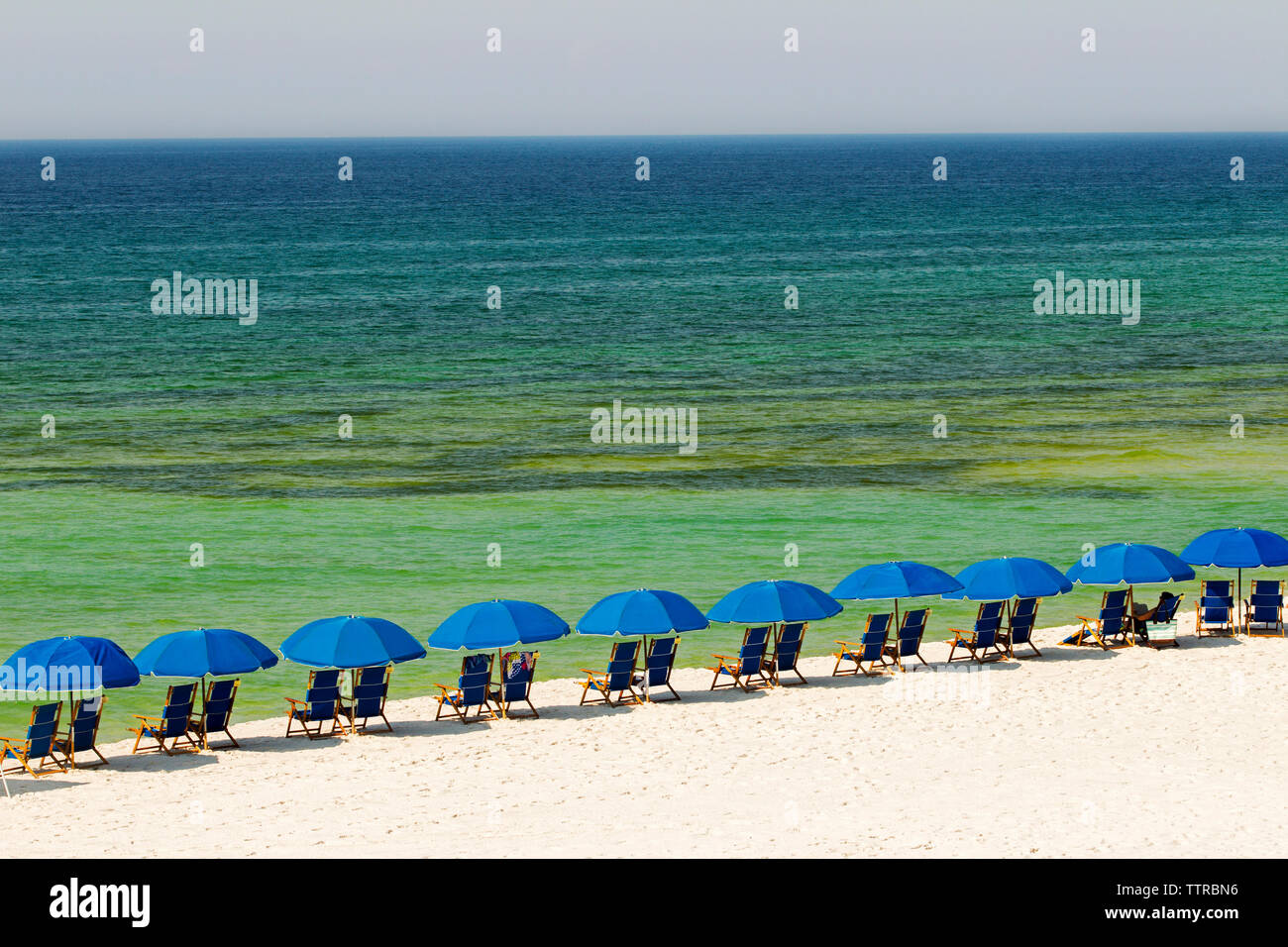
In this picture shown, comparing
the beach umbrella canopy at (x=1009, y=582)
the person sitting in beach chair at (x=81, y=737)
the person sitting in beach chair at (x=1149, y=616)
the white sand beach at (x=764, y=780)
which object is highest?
the beach umbrella canopy at (x=1009, y=582)

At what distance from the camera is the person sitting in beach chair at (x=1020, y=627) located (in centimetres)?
2120

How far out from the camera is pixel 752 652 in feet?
65.4

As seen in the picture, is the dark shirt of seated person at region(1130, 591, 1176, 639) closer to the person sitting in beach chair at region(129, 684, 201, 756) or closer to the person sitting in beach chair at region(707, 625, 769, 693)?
the person sitting in beach chair at region(707, 625, 769, 693)

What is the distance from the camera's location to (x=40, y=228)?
122m

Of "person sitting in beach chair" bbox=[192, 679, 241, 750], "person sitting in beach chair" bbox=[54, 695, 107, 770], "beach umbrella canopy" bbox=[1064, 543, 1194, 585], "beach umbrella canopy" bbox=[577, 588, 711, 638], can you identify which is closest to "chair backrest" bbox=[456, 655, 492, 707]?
"beach umbrella canopy" bbox=[577, 588, 711, 638]

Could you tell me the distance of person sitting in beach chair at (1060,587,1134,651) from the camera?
850 inches

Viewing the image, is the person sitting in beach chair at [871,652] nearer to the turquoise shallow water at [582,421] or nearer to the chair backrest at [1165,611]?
the turquoise shallow water at [582,421]

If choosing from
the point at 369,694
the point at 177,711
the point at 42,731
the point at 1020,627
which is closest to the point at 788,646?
the point at 1020,627

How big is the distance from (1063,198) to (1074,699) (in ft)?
493

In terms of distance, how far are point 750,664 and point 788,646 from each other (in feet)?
1.94

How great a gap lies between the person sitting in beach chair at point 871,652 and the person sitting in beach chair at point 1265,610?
5974 mm

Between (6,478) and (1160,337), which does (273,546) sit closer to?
(6,478)

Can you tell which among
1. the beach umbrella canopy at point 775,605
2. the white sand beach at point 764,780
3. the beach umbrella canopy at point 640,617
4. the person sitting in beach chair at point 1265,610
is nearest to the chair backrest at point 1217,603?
the person sitting in beach chair at point 1265,610
